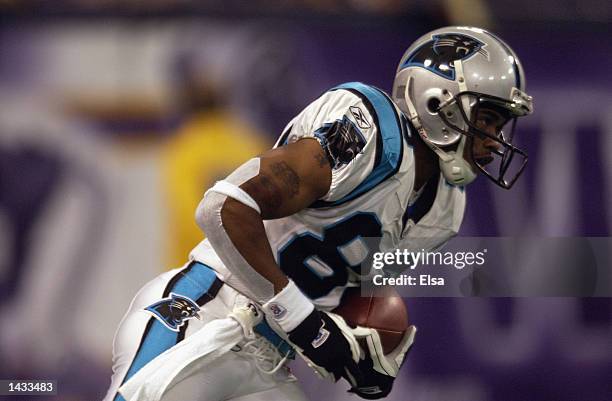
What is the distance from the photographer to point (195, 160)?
3174mm

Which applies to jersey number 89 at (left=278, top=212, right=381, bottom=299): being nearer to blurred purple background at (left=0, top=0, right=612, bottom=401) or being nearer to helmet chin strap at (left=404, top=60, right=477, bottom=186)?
helmet chin strap at (left=404, top=60, right=477, bottom=186)

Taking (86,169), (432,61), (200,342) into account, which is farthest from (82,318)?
(432,61)

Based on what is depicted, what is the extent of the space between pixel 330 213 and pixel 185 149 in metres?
1.36

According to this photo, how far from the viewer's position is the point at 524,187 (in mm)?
3223

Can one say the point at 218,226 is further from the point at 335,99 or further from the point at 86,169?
the point at 86,169

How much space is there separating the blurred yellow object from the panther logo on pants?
120cm

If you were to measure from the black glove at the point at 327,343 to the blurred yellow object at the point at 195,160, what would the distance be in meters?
1.31

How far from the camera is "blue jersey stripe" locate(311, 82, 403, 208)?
6.11ft

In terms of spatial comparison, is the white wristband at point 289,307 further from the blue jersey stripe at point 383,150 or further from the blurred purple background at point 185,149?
the blurred purple background at point 185,149

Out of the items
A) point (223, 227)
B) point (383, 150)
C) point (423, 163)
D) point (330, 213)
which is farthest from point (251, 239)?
point (423, 163)

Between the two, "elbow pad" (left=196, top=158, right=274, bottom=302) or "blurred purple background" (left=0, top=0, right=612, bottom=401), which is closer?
"elbow pad" (left=196, top=158, right=274, bottom=302)

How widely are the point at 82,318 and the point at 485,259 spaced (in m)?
1.32

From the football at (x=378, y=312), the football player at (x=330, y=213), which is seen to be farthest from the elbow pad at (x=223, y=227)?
the football at (x=378, y=312)

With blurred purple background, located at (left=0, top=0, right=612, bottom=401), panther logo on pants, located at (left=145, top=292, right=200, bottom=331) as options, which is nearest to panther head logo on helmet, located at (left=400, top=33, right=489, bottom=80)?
panther logo on pants, located at (left=145, top=292, right=200, bottom=331)
